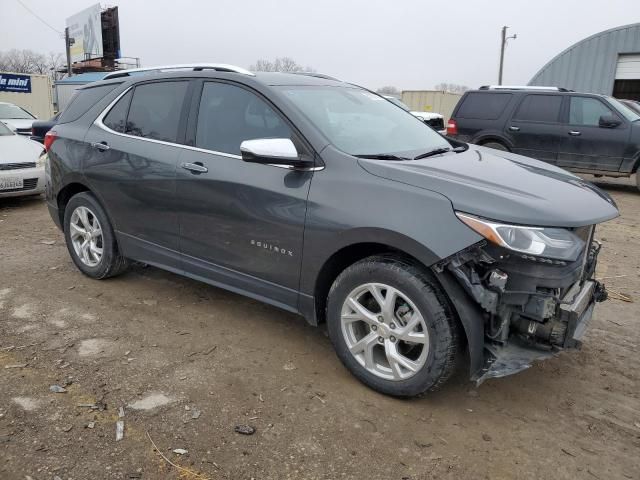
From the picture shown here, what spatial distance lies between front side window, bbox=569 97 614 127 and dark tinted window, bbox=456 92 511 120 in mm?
1191

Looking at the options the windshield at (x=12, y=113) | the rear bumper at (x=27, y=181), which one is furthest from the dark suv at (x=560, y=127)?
the windshield at (x=12, y=113)

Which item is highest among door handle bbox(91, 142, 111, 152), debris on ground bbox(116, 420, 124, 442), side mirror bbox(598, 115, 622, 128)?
side mirror bbox(598, 115, 622, 128)

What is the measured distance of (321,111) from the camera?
3271mm

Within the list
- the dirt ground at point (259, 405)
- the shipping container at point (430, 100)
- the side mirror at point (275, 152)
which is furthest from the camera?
the shipping container at point (430, 100)

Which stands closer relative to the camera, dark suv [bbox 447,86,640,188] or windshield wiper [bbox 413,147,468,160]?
windshield wiper [bbox 413,147,468,160]

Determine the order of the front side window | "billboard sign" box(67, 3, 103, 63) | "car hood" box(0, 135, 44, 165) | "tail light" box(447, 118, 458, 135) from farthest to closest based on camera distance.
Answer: "billboard sign" box(67, 3, 103, 63)
"tail light" box(447, 118, 458, 135)
the front side window
"car hood" box(0, 135, 44, 165)

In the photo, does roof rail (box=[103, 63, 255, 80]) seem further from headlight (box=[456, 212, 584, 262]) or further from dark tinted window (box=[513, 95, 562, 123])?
dark tinted window (box=[513, 95, 562, 123])

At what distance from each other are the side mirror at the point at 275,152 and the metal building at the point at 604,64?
2381 cm

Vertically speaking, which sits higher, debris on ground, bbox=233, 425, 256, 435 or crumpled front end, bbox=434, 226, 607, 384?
crumpled front end, bbox=434, 226, 607, 384

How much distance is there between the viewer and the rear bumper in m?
7.42

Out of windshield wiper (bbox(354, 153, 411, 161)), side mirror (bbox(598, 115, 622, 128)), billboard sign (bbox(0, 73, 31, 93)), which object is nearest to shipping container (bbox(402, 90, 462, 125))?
billboard sign (bbox(0, 73, 31, 93))

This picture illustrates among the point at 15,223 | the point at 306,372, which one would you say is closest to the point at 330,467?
the point at 306,372

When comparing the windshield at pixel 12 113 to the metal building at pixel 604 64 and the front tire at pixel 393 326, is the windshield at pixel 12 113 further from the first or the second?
the metal building at pixel 604 64

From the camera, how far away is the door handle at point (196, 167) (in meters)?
3.41
